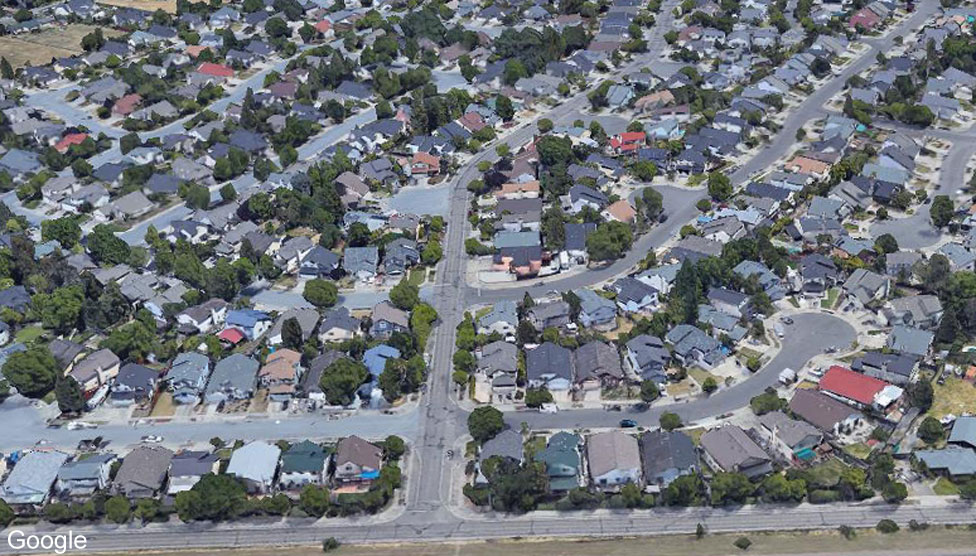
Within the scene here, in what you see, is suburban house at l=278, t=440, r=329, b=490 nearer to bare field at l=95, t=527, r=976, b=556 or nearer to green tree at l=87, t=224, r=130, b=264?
bare field at l=95, t=527, r=976, b=556

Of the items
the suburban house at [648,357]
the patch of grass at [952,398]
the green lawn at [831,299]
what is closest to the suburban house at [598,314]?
the suburban house at [648,357]

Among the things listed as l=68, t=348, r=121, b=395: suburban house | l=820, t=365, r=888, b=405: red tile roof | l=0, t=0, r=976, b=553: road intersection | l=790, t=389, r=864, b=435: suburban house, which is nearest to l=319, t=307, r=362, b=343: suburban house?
l=0, t=0, r=976, b=553: road intersection

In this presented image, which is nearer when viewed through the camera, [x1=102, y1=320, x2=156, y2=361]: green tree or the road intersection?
the road intersection

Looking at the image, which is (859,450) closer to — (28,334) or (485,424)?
(485,424)

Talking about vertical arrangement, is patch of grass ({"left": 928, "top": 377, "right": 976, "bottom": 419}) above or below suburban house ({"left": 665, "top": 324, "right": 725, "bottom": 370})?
above

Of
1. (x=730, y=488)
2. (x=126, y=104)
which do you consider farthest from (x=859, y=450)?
(x=126, y=104)

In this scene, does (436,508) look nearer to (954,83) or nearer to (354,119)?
(354,119)
